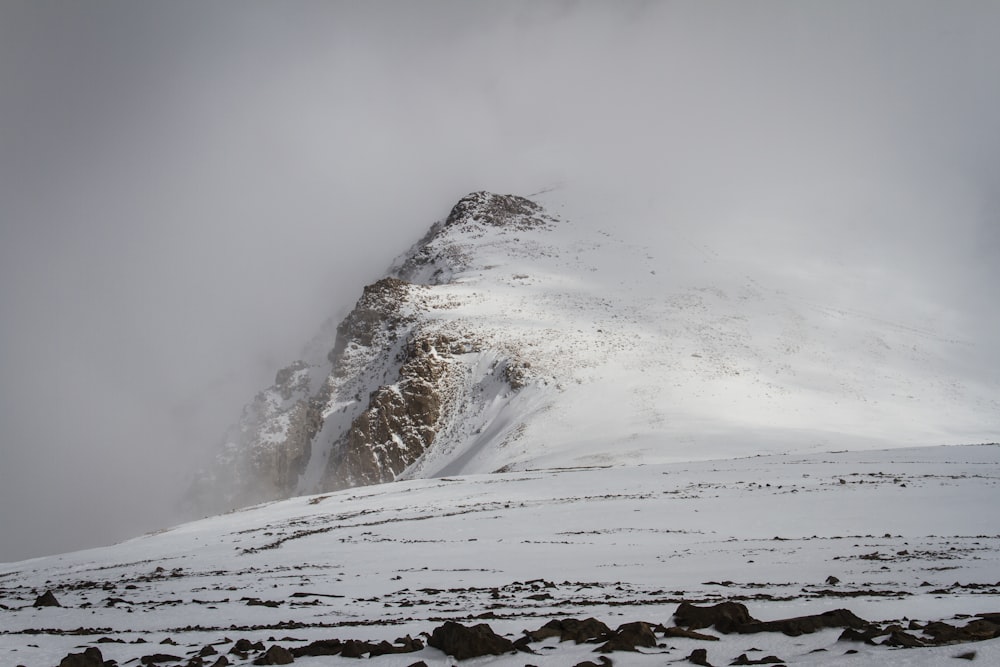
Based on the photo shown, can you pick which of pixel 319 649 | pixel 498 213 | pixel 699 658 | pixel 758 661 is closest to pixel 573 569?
pixel 319 649

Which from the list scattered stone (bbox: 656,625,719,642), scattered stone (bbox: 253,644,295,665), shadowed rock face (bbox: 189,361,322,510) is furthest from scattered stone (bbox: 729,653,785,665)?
shadowed rock face (bbox: 189,361,322,510)

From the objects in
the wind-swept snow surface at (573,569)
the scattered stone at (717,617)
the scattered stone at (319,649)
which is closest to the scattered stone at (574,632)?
the wind-swept snow surface at (573,569)

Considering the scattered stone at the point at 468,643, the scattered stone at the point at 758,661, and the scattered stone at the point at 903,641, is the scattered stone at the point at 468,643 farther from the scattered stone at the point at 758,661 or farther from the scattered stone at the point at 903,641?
the scattered stone at the point at 903,641

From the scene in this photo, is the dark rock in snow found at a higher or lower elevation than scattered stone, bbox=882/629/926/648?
lower

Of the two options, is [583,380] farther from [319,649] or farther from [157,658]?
[157,658]

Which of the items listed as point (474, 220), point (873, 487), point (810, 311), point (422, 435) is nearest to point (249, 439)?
point (422, 435)

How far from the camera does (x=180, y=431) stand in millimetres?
169125

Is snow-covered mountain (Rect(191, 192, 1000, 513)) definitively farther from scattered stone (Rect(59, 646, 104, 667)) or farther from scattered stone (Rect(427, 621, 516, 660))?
scattered stone (Rect(59, 646, 104, 667))

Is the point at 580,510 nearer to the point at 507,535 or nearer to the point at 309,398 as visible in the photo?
the point at 507,535

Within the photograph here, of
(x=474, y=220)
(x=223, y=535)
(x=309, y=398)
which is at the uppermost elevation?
(x=474, y=220)

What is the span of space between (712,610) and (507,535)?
1488 centimetres

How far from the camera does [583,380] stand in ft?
208

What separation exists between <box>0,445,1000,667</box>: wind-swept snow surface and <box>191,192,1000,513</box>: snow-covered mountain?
61.7 ft

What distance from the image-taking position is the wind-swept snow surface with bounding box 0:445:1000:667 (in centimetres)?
812
